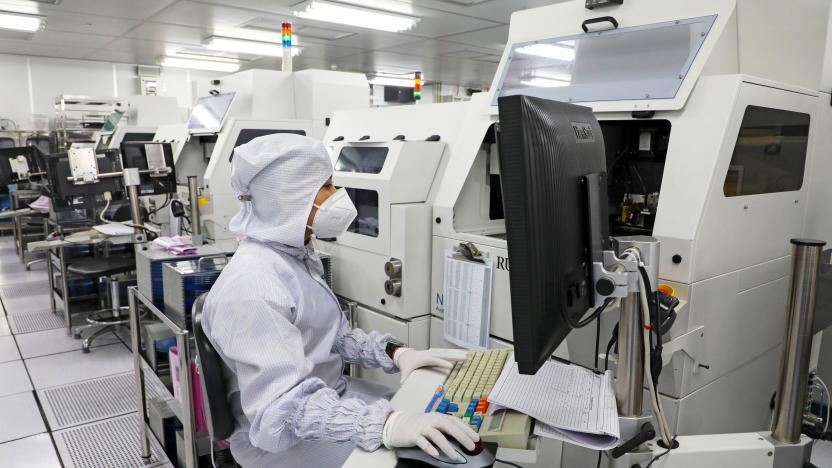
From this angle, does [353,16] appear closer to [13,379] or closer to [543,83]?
[543,83]

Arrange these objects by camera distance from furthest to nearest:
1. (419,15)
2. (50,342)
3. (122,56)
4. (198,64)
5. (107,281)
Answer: (198,64) < (122,56) < (419,15) < (107,281) < (50,342)

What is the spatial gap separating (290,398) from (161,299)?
50.3 inches

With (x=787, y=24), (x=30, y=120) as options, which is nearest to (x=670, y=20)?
(x=787, y=24)

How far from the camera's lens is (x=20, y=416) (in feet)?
9.08

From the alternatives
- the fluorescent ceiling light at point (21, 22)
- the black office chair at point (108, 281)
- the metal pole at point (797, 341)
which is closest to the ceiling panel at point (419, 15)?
the fluorescent ceiling light at point (21, 22)

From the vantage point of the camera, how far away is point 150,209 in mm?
4484

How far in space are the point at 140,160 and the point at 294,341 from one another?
3.07m

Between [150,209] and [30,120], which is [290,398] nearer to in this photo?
[150,209]

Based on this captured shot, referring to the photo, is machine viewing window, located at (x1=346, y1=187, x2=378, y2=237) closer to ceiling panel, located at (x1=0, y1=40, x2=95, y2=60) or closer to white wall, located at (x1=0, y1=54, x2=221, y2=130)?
white wall, located at (x1=0, y1=54, x2=221, y2=130)

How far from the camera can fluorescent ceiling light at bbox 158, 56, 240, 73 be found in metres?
8.41

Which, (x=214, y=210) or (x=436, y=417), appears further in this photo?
(x=214, y=210)

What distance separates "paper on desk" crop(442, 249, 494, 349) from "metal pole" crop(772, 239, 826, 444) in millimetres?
904

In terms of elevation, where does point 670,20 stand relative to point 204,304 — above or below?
above

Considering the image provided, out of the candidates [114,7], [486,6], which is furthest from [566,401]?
[114,7]
